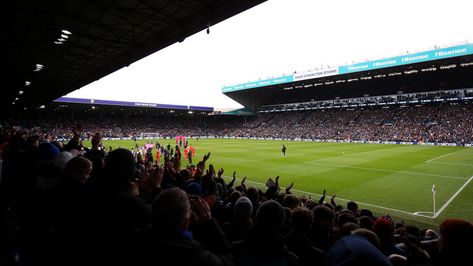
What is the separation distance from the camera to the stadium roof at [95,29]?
31.4ft

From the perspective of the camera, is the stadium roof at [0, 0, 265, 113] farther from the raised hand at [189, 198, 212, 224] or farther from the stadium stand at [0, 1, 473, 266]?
the raised hand at [189, 198, 212, 224]

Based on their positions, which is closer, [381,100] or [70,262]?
[70,262]

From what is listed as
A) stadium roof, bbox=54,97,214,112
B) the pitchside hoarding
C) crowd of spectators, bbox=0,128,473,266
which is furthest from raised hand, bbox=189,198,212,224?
stadium roof, bbox=54,97,214,112

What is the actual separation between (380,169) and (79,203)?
24146mm

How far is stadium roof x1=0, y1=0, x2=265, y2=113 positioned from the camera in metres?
9.58

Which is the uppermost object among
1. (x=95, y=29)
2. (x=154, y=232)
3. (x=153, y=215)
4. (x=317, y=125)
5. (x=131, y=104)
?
(x=131, y=104)

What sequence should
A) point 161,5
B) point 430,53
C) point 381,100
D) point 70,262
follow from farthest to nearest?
point 381,100 → point 430,53 → point 161,5 → point 70,262

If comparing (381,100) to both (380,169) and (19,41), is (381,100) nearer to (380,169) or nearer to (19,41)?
(380,169)

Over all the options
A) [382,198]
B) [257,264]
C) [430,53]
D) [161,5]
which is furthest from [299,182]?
[430,53]

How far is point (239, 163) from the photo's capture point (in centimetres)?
2680

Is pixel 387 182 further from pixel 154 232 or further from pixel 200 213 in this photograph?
pixel 154 232

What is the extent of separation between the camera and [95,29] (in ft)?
38.9

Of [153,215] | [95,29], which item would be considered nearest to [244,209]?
[153,215]

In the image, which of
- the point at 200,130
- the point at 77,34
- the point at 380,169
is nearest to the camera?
the point at 77,34
